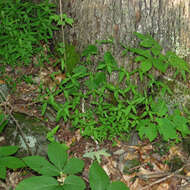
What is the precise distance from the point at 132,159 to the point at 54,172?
115 centimetres

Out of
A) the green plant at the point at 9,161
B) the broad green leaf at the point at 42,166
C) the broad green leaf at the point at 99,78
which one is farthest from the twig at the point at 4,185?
the broad green leaf at the point at 99,78

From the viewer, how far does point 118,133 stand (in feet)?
8.86

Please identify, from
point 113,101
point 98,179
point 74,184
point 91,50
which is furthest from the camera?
point 113,101

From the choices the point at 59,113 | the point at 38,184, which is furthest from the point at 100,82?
the point at 38,184

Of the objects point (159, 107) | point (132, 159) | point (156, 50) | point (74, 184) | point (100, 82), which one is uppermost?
point (156, 50)

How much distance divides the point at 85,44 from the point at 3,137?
1.37 m

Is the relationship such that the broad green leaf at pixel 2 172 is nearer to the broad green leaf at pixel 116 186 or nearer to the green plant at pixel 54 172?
the green plant at pixel 54 172

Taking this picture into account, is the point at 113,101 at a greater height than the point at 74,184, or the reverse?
the point at 113,101

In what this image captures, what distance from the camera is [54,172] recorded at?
1.82 metres

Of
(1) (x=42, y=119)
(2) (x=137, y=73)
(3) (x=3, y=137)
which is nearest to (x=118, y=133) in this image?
(2) (x=137, y=73)

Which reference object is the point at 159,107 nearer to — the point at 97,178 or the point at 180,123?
the point at 180,123

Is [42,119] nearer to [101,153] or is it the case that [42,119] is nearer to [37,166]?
[101,153]

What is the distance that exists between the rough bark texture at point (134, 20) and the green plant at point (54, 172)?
1300 mm

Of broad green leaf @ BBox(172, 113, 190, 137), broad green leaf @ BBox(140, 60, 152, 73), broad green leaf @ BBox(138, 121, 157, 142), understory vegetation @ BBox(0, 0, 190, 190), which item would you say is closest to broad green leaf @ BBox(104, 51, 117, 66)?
understory vegetation @ BBox(0, 0, 190, 190)
